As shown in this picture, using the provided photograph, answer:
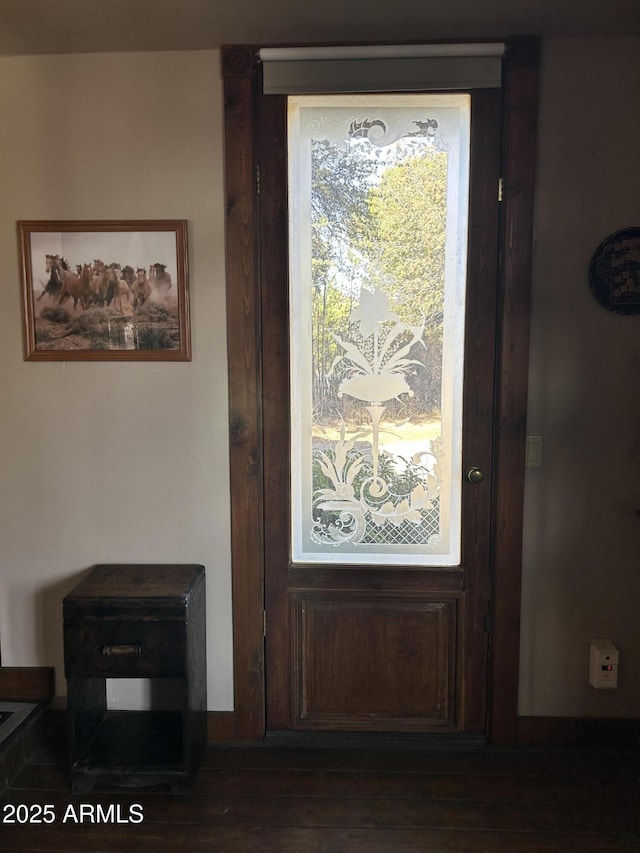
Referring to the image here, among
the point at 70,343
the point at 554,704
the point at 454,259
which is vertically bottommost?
the point at 554,704

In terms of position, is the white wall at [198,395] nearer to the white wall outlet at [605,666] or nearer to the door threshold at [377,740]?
the white wall outlet at [605,666]

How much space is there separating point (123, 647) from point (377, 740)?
1009 millimetres

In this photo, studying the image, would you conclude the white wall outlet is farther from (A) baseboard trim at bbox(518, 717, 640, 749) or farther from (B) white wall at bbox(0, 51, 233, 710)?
(B) white wall at bbox(0, 51, 233, 710)

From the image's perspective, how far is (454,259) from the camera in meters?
2.23

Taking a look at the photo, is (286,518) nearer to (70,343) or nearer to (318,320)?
(318,320)

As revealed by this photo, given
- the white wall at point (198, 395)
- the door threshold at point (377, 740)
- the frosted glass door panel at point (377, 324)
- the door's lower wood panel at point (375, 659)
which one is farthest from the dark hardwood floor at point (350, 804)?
the frosted glass door panel at point (377, 324)

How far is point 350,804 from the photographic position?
2080mm

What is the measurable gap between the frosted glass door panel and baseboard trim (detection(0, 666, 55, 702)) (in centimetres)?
107

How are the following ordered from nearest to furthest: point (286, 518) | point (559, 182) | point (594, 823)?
point (594, 823) < point (559, 182) < point (286, 518)

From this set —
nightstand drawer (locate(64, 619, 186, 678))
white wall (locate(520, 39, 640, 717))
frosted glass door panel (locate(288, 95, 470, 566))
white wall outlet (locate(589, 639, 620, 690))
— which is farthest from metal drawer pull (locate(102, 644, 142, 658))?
white wall outlet (locate(589, 639, 620, 690))

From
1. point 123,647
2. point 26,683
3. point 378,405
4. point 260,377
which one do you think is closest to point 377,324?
point 378,405

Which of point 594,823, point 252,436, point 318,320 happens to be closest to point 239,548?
point 252,436

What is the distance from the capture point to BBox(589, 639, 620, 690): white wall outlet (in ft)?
7.51

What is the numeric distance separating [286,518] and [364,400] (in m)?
0.52
